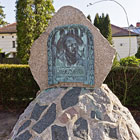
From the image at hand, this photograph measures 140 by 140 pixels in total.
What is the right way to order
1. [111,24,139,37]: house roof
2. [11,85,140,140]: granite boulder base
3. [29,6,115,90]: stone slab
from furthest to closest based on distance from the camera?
[111,24,139,37]: house roof, [29,6,115,90]: stone slab, [11,85,140,140]: granite boulder base

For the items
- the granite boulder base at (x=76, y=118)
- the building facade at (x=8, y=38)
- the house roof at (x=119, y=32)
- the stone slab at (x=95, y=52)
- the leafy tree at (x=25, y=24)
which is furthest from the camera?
the building facade at (x=8, y=38)

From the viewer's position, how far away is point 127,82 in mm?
4805

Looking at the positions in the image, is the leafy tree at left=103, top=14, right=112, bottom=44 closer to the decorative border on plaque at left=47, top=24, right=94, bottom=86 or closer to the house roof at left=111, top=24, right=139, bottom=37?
the house roof at left=111, top=24, right=139, bottom=37

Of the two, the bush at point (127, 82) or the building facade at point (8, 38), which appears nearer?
the bush at point (127, 82)

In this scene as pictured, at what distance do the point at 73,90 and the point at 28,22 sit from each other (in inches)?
399

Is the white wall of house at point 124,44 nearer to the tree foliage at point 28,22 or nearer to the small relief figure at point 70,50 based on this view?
the tree foliage at point 28,22

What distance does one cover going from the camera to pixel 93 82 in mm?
2746

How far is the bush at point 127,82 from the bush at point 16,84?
2.25 meters

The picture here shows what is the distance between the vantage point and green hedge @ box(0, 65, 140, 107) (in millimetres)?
4770

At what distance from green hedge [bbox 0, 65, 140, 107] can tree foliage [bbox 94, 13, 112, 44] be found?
12.1 meters

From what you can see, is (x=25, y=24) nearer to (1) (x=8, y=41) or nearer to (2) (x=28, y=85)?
(2) (x=28, y=85)

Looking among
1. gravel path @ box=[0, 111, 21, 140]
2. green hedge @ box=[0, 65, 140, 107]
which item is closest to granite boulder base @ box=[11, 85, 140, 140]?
gravel path @ box=[0, 111, 21, 140]

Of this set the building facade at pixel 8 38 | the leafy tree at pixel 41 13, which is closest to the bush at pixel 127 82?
the leafy tree at pixel 41 13

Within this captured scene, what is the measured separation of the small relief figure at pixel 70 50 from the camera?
2.79 meters
